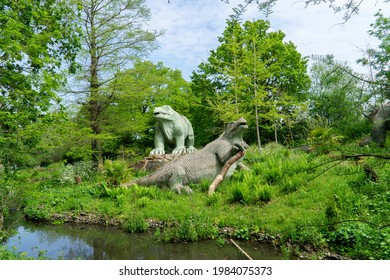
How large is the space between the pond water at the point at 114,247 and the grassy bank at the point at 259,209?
0.25 metres

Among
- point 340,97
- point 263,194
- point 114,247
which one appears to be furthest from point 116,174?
point 340,97

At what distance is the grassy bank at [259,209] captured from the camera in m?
5.04

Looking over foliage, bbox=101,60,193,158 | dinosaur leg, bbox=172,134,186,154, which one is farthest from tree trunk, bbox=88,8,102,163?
dinosaur leg, bbox=172,134,186,154

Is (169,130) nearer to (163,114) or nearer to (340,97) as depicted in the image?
(163,114)

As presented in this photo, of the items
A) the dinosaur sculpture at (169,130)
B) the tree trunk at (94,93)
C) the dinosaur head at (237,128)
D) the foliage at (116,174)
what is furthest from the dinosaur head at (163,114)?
the tree trunk at (94,93)

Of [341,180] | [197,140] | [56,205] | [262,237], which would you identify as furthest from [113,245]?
[197,140]

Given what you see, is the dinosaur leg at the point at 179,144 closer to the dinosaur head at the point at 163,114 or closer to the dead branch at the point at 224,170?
the dinosaur head at the point at 163,114

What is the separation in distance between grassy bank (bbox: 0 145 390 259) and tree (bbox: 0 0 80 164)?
79 cm

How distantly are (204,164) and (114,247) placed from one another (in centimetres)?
369

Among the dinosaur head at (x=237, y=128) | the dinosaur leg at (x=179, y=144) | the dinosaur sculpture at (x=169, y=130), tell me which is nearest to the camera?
the dinosaur head at (x=237, y=128)

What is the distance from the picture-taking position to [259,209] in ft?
22.5

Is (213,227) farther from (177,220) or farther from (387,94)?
(387,94)

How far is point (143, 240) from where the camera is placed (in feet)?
20.8

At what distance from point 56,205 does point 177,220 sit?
4.23 m
